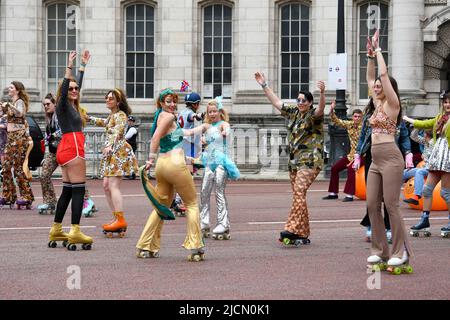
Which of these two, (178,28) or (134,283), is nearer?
(134,283)

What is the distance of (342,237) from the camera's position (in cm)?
1399

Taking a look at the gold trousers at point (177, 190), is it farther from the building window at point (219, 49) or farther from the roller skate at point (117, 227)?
the building window at point (219, 49)

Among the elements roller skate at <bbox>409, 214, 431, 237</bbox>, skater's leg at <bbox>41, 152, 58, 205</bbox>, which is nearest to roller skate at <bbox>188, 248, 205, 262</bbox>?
roller skate at <bbox>409, 214, 431, 237</bbox>

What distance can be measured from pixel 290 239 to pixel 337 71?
582 inches

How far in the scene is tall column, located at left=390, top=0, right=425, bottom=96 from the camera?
102 ft

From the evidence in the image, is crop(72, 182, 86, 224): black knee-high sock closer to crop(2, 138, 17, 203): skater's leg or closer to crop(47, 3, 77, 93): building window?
crop(2, 138, 17, 203): skater's leg

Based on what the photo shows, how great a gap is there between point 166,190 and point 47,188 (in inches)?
230

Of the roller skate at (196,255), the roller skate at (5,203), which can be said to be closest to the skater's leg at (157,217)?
the roller skate at (196,255)

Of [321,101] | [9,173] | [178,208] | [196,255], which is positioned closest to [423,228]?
[321,101]

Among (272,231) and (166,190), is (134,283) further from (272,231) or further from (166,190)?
(272,231)

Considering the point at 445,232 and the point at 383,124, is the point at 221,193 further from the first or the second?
the point at 383,124

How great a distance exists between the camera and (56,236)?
1274 cm
